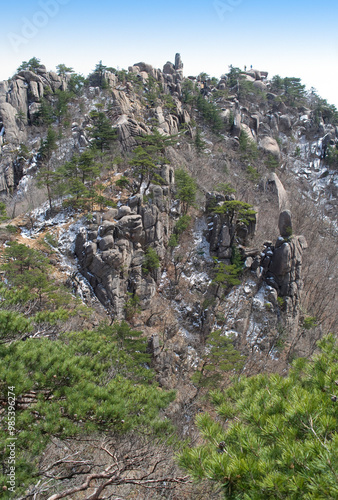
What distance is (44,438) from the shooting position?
13.0ft

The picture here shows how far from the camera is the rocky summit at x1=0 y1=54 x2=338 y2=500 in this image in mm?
4859

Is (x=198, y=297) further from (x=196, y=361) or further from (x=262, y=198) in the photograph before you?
(x=262, y=198)

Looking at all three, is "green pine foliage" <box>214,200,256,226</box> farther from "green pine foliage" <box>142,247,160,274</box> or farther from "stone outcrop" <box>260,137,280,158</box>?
"stone outcrop" <box>260,137,280,158</box>

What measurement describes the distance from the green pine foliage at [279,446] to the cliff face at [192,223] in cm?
1388

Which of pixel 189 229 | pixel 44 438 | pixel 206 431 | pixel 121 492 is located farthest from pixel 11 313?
pixel 189 229

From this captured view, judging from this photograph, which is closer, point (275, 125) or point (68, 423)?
point (68, 423)

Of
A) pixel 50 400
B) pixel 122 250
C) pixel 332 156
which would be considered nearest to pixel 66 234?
pixel 122 250

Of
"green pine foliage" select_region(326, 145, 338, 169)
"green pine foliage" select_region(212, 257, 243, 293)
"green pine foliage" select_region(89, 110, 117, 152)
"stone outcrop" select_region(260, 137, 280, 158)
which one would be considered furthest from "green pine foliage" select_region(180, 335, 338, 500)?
"green pine foliage" select_region(326, 145, 338, 169)

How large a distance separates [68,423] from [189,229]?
22.7 m

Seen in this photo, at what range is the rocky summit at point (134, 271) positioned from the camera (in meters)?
4.86

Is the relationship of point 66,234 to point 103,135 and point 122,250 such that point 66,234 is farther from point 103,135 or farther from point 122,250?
point 103,135

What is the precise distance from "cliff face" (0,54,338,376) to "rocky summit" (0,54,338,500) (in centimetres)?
17

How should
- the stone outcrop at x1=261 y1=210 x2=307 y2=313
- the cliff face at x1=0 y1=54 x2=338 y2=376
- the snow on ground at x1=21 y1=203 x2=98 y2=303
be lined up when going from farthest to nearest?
the stone outcrop at x1=261 y1=210 x2=307 y2=313, the cliff face at x1=0 y1=54 x2=338 y2=376, the snow on ground at x1=21 y1=203 x2=98 y2=303

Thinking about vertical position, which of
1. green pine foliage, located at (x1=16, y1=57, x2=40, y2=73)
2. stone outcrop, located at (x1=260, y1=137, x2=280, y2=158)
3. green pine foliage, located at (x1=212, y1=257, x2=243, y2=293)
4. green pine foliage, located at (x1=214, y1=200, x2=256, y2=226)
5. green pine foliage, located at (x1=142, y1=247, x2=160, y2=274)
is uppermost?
green pine foliage, located at (x1=16, y1=57, x2=40, y2=73)
